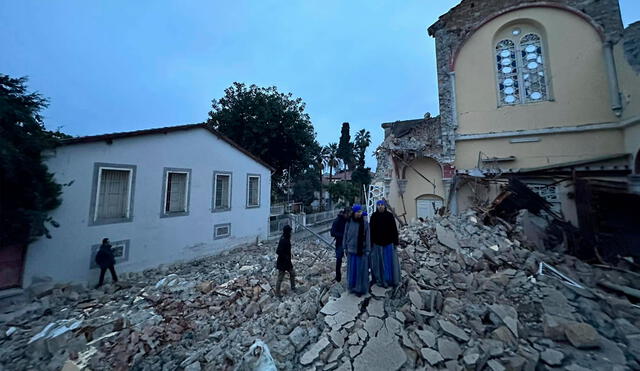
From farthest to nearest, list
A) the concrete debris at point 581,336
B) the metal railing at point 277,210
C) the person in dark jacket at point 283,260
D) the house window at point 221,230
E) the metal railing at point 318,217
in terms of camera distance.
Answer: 1. the metal railing at point 318,217
2. the metal railing at point 277,210
3. the house window at point 221,230
4. the person in dark jacket at point 283,260
5. the concrete debris at point 581,336

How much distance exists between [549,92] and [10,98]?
16.8 meters

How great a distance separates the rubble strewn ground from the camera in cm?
296

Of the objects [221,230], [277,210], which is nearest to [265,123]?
[277,210]

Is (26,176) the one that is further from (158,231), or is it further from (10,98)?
(158,231)

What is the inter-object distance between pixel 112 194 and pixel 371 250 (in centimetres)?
798

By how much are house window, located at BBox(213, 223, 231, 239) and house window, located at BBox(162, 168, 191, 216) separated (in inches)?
57.8

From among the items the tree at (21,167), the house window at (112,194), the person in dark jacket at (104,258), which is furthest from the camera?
the house window at (112,194)

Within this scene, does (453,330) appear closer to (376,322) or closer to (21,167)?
(376,322)

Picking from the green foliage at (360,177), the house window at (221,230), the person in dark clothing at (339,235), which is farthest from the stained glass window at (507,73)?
the green foliage at (360,177)

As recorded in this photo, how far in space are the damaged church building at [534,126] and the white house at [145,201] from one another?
7587mm

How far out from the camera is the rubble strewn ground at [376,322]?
296cm

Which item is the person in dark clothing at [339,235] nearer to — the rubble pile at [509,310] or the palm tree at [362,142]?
the rubble pile at [509,310]

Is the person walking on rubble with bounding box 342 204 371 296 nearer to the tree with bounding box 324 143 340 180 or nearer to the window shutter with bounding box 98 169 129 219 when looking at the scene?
the window shutter with bounding box 98 169 129 219

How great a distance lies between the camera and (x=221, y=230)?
9.91 metres
